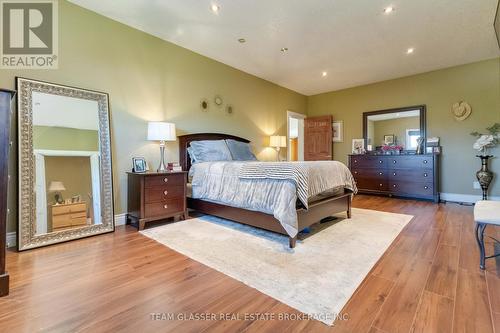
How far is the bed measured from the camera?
8.00 ft

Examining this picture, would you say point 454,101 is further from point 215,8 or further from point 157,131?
point 157,131

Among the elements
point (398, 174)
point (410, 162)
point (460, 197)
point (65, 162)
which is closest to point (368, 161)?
point (398, 174)

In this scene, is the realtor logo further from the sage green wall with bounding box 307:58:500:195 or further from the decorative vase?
the decorative vase

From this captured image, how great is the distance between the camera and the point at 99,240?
259 centimetres

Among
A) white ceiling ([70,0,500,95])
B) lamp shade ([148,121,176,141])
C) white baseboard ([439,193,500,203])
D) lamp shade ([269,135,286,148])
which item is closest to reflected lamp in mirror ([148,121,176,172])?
lamp shade ([148,121,176,141])

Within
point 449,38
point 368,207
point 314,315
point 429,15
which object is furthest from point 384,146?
point 314,315

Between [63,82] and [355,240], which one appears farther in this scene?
[63,82]

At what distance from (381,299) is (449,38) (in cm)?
410

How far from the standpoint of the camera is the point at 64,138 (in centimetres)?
265

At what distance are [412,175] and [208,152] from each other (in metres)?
4.08

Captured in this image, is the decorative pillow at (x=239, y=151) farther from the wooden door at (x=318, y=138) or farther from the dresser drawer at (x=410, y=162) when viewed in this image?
the dresser drawer at (x=410, y=162)

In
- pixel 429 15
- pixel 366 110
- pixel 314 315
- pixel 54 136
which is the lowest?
pixel 314 315

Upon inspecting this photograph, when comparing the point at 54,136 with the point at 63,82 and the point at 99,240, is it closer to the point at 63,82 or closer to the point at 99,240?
the point at 63,82

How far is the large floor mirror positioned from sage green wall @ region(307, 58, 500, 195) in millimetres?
5741
